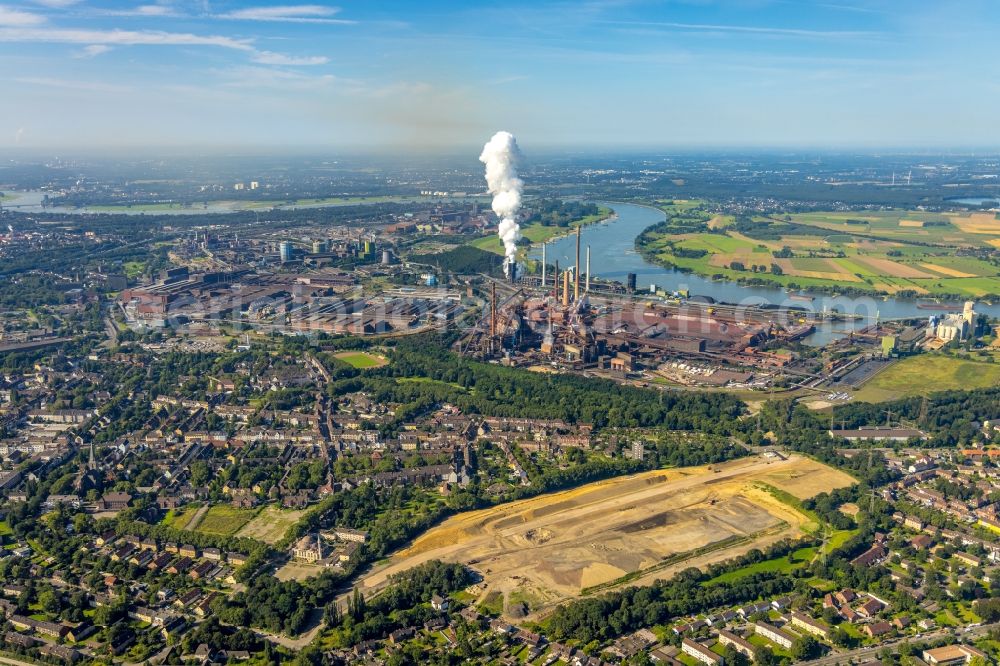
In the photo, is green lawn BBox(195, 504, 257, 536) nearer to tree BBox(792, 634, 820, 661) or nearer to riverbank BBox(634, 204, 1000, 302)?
tree BBox(792, 634, 820, 661)

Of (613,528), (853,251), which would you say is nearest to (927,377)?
(613,528)

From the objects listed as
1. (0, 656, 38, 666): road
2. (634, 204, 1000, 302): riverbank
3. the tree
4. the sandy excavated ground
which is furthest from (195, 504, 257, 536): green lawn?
(634, 204, 1000, 302): riverbank

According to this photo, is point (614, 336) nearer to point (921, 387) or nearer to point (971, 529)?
point (921, 387)

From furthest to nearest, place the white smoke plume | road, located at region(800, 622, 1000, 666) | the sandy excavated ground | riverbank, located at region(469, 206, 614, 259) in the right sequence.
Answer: riverbank, located at region(469, 206, 614, 259) → the white smoke plume → the sandy excavated ground → road, located at region(800, 622, 1000, 666)

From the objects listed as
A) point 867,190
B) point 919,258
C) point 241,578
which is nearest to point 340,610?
point 241,578

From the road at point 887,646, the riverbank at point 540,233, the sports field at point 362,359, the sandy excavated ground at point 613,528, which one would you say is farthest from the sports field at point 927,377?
the riverbank at point 540,233

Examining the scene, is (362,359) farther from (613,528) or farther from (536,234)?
(536,234)

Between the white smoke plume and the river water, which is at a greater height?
the white smoke plume
